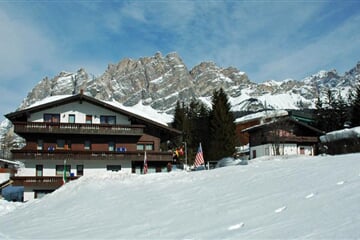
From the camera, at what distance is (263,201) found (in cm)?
959

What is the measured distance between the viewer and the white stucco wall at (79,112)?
111ft

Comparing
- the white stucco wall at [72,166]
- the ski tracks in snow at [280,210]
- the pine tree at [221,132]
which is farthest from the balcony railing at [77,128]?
the ski tracks in snow at [280,210]

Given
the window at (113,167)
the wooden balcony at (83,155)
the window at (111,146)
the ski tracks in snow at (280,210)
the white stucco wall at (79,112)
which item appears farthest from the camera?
the window at (111,146)

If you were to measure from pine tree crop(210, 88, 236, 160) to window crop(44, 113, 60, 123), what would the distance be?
20.5 m

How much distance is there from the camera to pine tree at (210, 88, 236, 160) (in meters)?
47.4

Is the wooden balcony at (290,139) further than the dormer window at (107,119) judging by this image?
Yes

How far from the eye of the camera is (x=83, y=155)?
32094mm

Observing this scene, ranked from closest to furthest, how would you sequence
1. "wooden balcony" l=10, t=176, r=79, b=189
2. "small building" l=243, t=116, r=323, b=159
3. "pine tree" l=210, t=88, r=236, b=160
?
"wooden balcony" l=10, t=176, r=79, b=189
"pine tree" l=210, t=88, r=236, b=160
"small building" l=243, t=116, r=323, b=159

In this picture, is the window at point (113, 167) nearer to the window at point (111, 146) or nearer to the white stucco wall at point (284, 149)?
the window at point (111, 146)

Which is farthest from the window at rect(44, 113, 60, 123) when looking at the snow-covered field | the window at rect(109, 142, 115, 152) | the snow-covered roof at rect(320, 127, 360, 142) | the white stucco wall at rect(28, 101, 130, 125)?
the snow-covered roof at rect(320, 127, 360, 142)

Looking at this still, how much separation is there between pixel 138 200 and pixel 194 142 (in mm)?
45140

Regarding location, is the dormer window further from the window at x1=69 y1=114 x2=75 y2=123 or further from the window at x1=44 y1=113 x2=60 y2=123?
the window at x1=44 y1=113 x2=60 y2=123

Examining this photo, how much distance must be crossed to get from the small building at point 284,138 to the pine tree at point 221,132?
213 inches

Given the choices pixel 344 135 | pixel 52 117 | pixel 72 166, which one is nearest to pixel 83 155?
pixel 72 166
